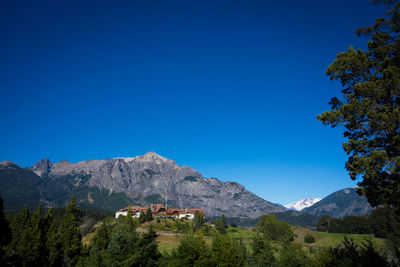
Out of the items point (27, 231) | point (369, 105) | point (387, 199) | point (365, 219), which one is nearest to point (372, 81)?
point (369, 105)

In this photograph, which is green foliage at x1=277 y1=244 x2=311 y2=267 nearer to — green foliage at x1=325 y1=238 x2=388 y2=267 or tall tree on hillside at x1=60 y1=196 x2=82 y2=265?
green foliage at x1=325 y1=238 x2=388 y2=267

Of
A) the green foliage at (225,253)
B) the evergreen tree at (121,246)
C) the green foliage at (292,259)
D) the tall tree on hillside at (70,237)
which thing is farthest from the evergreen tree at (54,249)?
the green foliage at (292,259)

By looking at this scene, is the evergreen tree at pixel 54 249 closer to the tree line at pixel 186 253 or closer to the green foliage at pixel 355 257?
the tree line at pixel 186 253

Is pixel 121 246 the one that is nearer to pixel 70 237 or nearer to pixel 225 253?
pixel 225 253

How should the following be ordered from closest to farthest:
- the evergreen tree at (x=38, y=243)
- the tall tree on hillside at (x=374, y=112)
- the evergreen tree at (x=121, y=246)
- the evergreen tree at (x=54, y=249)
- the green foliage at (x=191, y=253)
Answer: the tall tree on hillside at (x=374, y=112), the evergreen tree at (x=121, y=246), the green foliage at (x=191, y=253), the evergreen tree at (x=38, y=243), the evergreen tree at (x=54, y=249)

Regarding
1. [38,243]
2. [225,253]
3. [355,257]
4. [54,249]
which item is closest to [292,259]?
[225,253]

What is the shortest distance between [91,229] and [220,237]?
80760 millimetres

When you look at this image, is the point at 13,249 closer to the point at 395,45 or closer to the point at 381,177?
the point at 381,177

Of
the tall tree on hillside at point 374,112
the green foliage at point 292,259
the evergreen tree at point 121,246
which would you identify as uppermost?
the tall tree on hillside at point 374,112

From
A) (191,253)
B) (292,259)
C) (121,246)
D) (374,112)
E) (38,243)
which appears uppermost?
(374,112)

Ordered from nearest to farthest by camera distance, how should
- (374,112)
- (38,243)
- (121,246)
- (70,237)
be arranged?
(374,112) → (121,246) → (38,243) → (70,237)

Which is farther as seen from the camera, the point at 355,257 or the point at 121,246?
the point at 121,246

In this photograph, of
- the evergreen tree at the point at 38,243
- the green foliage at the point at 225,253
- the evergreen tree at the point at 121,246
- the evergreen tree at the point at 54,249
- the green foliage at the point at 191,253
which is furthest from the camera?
the evergreen tree at the point at 54,249

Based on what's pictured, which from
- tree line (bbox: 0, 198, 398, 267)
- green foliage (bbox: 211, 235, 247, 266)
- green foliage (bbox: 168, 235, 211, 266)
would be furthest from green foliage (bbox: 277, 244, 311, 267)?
green foliage (bbox: 168, 235, 211, 266)
